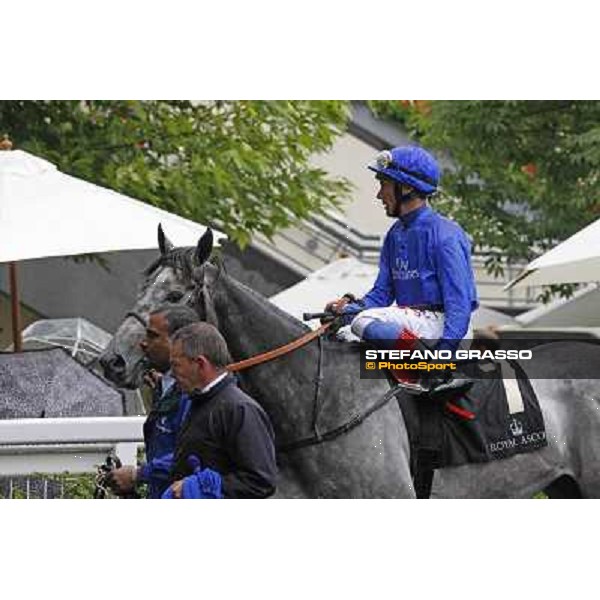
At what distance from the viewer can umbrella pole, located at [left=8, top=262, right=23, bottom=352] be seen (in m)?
13.1

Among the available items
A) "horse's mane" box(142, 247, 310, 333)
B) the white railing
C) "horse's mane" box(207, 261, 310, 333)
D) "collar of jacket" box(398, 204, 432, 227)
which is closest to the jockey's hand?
"horse's mane" box(142, 247, 310, 333)

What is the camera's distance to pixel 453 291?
369 inches

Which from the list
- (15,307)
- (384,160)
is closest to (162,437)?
(384,160)

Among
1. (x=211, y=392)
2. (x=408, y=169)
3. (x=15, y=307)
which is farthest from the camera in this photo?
(x=15, y=307)

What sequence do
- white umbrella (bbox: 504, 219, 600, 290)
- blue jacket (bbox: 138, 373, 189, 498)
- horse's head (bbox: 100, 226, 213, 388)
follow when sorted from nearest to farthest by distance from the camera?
blue jacket (bbox: 138, 373, 189, 498), horse's head (bbox: 100, 226, 213, 388), white umbrella (bbox: 504, 219, 600, 290)

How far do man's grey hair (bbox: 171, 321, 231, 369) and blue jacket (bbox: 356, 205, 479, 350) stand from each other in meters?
1.39

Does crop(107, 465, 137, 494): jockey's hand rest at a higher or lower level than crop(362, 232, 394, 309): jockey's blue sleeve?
lower

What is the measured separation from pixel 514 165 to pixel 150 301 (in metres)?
7.13

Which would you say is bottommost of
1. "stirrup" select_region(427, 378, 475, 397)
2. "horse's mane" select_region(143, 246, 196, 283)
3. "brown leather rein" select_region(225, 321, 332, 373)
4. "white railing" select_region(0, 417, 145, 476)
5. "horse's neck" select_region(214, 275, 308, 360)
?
"white railing" select_region(0, 417, 145, 476)

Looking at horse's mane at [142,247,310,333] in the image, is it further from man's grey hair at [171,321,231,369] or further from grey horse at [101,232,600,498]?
man's grey hair at [171,321,231,369]

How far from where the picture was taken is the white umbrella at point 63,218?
39.5 feet

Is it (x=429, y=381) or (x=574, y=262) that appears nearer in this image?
(x=429, y=381)

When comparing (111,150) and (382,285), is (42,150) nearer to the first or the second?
(111,150)

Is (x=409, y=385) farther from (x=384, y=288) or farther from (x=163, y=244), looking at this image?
(x=163, y=244)
